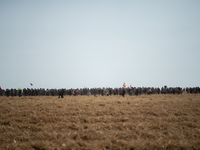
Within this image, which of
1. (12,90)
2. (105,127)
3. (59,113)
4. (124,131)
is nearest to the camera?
(124,131)

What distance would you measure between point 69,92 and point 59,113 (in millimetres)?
32994

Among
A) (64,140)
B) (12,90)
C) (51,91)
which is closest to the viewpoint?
(64,140)

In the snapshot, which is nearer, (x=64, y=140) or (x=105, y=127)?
(x=64, y=140)

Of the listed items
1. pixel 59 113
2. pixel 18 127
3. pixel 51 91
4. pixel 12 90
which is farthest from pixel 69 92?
pixel 18 127

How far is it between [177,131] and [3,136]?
927 centimetres

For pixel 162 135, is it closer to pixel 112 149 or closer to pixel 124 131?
pixel 124 131

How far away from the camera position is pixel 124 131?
791cm

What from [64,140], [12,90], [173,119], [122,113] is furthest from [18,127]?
[12,90]

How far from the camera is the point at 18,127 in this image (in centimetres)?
876

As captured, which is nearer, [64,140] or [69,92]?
[64,140]

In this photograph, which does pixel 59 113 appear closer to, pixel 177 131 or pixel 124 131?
pixel 124 131

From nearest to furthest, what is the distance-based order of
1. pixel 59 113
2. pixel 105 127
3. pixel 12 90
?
pixel 105 127 < pixel 59 113 < pixel 12 90

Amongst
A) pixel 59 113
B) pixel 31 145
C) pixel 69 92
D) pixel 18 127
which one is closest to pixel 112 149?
pixel 31 145

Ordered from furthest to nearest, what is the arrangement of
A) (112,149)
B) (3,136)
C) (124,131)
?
(124,131) → (3,136) → (112,149)
